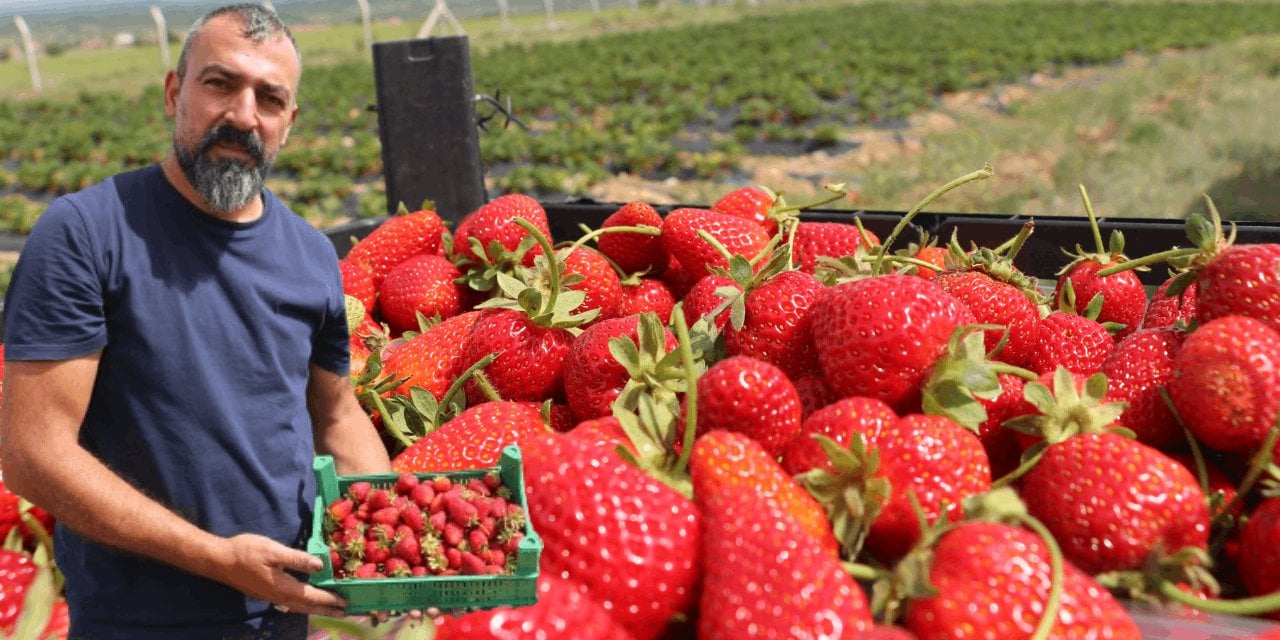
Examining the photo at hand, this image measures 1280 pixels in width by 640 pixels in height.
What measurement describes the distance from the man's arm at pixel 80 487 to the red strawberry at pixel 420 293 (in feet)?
3.31

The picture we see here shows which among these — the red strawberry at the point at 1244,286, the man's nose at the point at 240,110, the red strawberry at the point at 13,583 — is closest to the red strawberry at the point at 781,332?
the red strawberry at the point at 1244,286

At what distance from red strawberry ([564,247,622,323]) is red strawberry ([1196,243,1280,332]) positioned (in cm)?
108

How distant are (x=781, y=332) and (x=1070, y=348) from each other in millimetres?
541

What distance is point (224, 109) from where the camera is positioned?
1584mm

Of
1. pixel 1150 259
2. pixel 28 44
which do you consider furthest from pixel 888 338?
pixel 28 44

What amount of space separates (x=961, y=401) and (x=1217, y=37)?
2717 centimetres

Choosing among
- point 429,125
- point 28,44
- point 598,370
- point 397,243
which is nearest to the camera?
point 598,370

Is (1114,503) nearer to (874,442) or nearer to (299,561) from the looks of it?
(874,442)

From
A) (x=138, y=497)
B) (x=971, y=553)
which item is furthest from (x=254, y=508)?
(x=971, y=553)

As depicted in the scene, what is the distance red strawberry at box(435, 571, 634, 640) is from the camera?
112cm

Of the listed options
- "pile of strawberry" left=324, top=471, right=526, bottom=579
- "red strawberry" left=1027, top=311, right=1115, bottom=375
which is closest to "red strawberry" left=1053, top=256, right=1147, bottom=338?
"red strawberry" left=1027, top=311, right=1115, bottom=375

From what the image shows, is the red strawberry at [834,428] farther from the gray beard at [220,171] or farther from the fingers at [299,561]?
the gray beard at [220,171]

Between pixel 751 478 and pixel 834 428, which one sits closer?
pixel 751 478

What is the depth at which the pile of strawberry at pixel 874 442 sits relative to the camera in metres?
1.15
